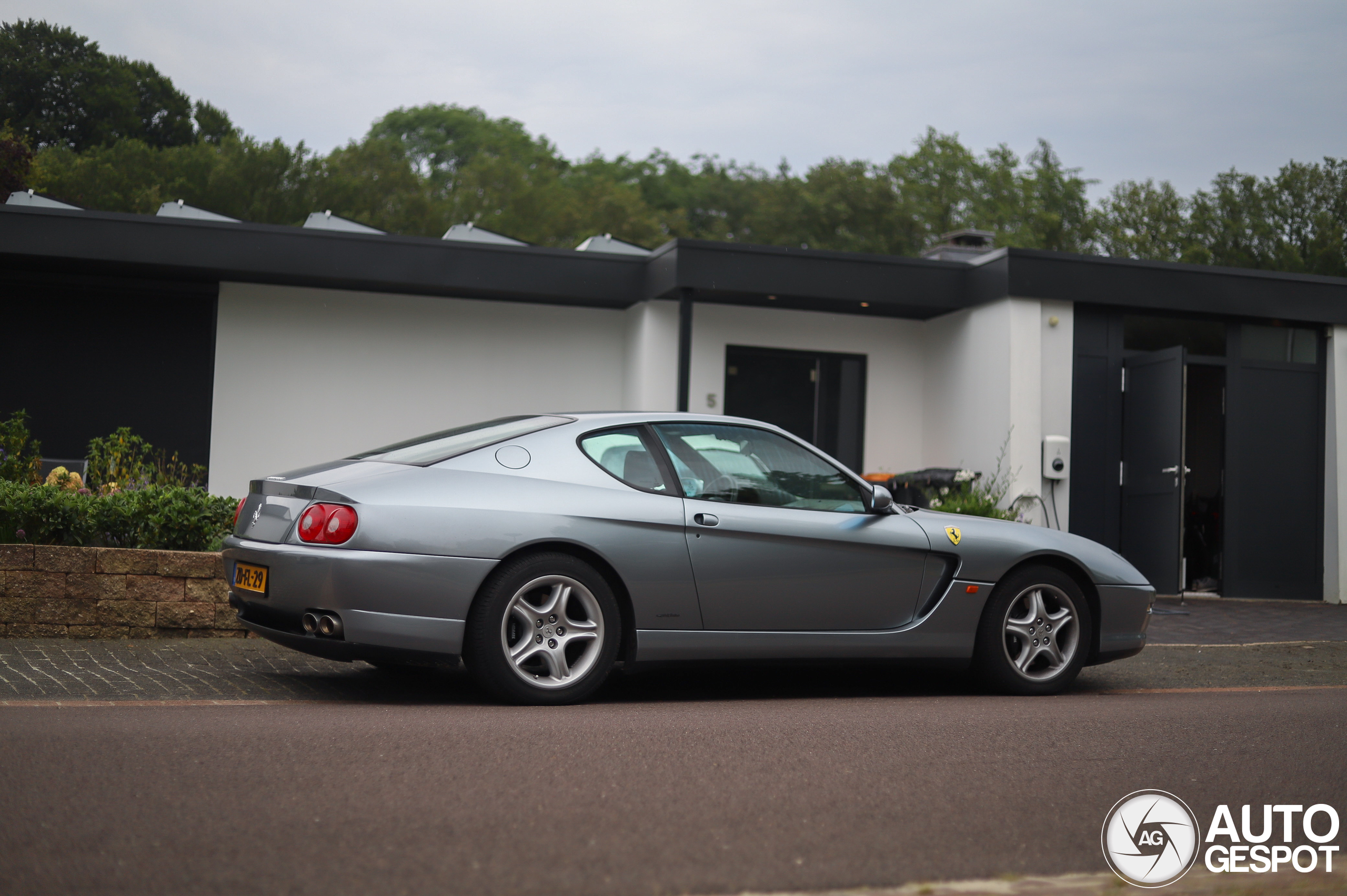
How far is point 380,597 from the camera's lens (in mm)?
5004

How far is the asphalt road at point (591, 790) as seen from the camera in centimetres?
284

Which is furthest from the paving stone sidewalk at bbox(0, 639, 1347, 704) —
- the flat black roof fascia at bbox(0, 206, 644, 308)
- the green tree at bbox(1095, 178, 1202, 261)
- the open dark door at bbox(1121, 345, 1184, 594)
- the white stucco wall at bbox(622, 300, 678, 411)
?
the green tree at bbox(1095, 178, 1202, 261)

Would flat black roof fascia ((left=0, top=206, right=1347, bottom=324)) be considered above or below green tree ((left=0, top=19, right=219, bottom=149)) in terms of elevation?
below

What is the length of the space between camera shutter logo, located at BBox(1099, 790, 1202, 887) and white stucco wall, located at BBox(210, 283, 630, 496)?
10530 millimetres

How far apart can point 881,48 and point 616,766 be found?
4204 centimetres

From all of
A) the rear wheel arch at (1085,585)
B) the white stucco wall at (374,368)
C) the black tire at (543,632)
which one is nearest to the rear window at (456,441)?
the black tire at (543,632)

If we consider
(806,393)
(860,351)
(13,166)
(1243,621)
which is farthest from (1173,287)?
(13,166)

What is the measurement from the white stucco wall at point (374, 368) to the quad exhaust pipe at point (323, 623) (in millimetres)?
8348

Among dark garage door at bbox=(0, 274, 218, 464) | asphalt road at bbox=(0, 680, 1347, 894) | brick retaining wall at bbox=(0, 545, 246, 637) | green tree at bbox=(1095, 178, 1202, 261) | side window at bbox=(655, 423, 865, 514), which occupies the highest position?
green tree at bbox=(1095, 178, 1202, 261)

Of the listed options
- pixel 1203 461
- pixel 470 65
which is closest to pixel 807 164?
pixel 470 65

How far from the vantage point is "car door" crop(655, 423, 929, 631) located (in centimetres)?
566

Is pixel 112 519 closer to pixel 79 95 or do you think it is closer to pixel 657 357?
pixel 657 357

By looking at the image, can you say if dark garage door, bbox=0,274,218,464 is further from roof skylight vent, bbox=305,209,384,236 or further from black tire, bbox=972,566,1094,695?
black tire, bbox=972,566,1094,695

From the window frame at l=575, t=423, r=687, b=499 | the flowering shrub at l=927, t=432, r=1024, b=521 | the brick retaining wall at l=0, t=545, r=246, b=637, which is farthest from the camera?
the flowering shrub at l=927, t=432, r=1024, b=521
